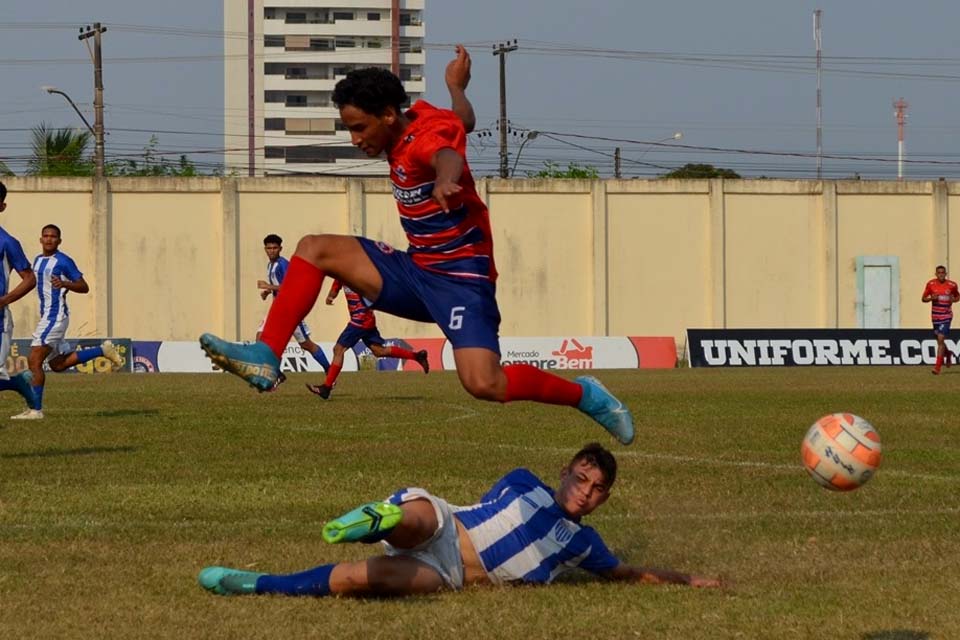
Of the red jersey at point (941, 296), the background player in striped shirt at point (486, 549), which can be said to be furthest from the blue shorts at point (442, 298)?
the red jersey at point (941, 296)

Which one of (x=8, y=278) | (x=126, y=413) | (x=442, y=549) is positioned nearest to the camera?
(x=442, y=549)

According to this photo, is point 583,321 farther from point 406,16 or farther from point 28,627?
point 406,16

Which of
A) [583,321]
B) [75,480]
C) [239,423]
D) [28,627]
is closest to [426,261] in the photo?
[28,627]

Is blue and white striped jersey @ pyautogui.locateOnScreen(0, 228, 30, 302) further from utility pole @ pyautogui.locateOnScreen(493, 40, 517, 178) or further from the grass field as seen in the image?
utility pole @ pyautogui.locateOnScreen(493, 40, 517, 178)

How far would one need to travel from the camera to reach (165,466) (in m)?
12.5

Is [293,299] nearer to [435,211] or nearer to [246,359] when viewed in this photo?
[246,359]

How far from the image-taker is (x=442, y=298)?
807 centimetres

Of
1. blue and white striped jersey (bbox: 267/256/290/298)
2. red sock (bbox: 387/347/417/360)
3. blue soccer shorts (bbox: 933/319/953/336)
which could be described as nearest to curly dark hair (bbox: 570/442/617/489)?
red sock (bbox: 387/347/417/360)

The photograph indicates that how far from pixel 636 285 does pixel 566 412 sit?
1302 inches

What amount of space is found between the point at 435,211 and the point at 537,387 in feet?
3.58

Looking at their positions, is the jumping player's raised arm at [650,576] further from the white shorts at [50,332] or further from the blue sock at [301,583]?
the white shorts at [50,332]

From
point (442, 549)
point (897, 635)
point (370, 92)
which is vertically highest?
point (370, 92)

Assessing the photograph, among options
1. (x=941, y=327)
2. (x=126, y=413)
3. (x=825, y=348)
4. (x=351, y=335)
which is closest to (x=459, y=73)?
(x=126, y=413)

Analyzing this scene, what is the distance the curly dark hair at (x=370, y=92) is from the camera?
783cm
